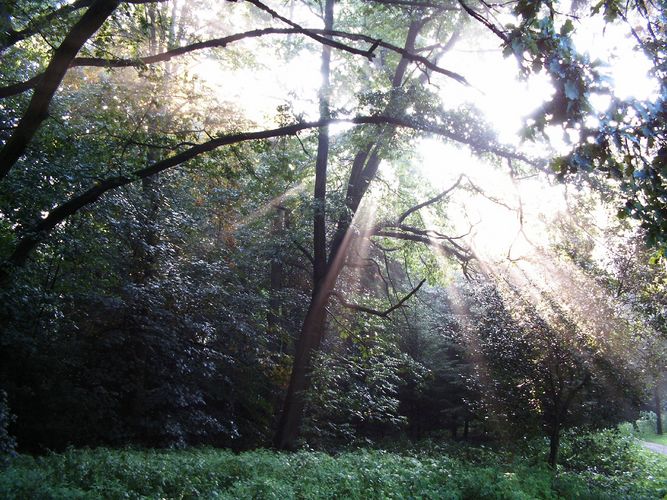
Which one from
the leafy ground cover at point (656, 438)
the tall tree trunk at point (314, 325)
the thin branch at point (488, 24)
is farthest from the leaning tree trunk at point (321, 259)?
the leafy ground cover at point (656, 438)

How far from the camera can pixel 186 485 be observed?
6.12 metres

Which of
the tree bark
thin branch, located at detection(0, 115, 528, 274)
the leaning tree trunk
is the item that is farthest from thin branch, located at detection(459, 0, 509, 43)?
the leaning tree trunk

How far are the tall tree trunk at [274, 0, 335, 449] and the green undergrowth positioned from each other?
1.92 m

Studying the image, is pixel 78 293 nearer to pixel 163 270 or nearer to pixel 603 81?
pixel 163 270

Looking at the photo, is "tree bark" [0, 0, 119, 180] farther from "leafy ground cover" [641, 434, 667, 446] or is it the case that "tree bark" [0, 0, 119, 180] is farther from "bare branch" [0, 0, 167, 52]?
"leafy ground cover" [641, 434, 667, 446]

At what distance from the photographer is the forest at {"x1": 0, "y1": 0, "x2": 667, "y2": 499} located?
665 centimetres

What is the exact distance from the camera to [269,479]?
6.71 m

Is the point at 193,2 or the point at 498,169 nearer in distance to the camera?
the point at 498,169

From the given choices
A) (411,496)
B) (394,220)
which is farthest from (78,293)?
(394,220)

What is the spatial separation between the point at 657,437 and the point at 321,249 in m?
32.0

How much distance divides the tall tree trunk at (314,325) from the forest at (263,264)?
51 mm

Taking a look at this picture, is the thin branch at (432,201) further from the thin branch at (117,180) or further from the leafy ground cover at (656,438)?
the leafy ground cover at (656,438)

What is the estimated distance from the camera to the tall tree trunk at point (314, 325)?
11344 mm

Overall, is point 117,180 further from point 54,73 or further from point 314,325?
point 314,325
